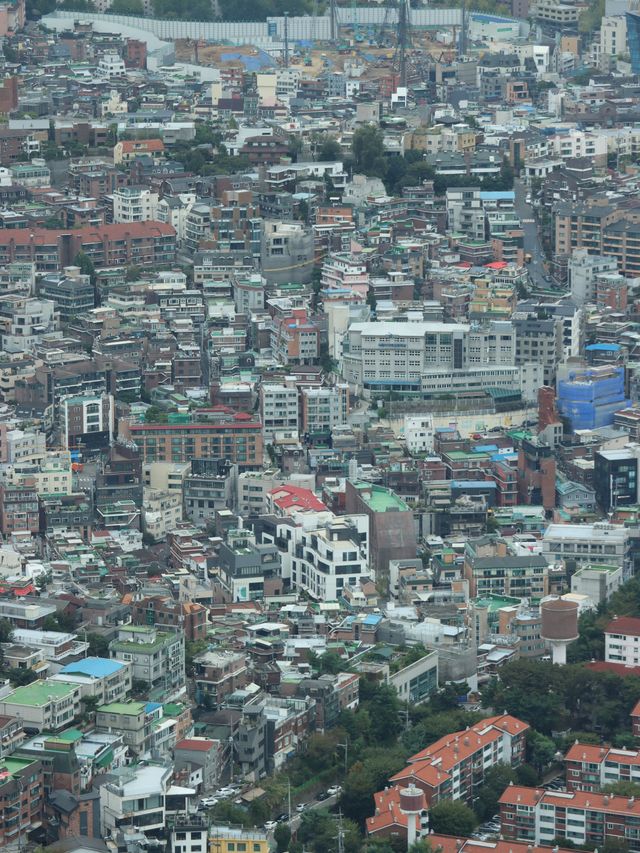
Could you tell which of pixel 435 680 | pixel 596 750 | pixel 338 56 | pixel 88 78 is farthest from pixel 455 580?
pixel 338 56

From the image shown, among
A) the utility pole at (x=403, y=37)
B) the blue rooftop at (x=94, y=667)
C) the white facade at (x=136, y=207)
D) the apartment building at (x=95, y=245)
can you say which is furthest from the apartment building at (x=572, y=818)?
the utility pole at (x=403, y=37)

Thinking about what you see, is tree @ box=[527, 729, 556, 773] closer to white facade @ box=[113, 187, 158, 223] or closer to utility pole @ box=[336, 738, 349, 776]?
utility pole @ box=[336, 738, 349, 776]

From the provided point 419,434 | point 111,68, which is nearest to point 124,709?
point 419,434

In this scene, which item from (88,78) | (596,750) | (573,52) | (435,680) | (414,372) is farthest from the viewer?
(573,52)

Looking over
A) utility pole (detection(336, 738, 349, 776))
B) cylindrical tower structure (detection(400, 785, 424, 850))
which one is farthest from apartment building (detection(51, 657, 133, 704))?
cylindrical tower structure (detection(400, 785, 424, 850))

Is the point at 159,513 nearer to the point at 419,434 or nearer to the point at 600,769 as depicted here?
the point at 419,434

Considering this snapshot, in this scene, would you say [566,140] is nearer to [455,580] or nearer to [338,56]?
[338,56]
